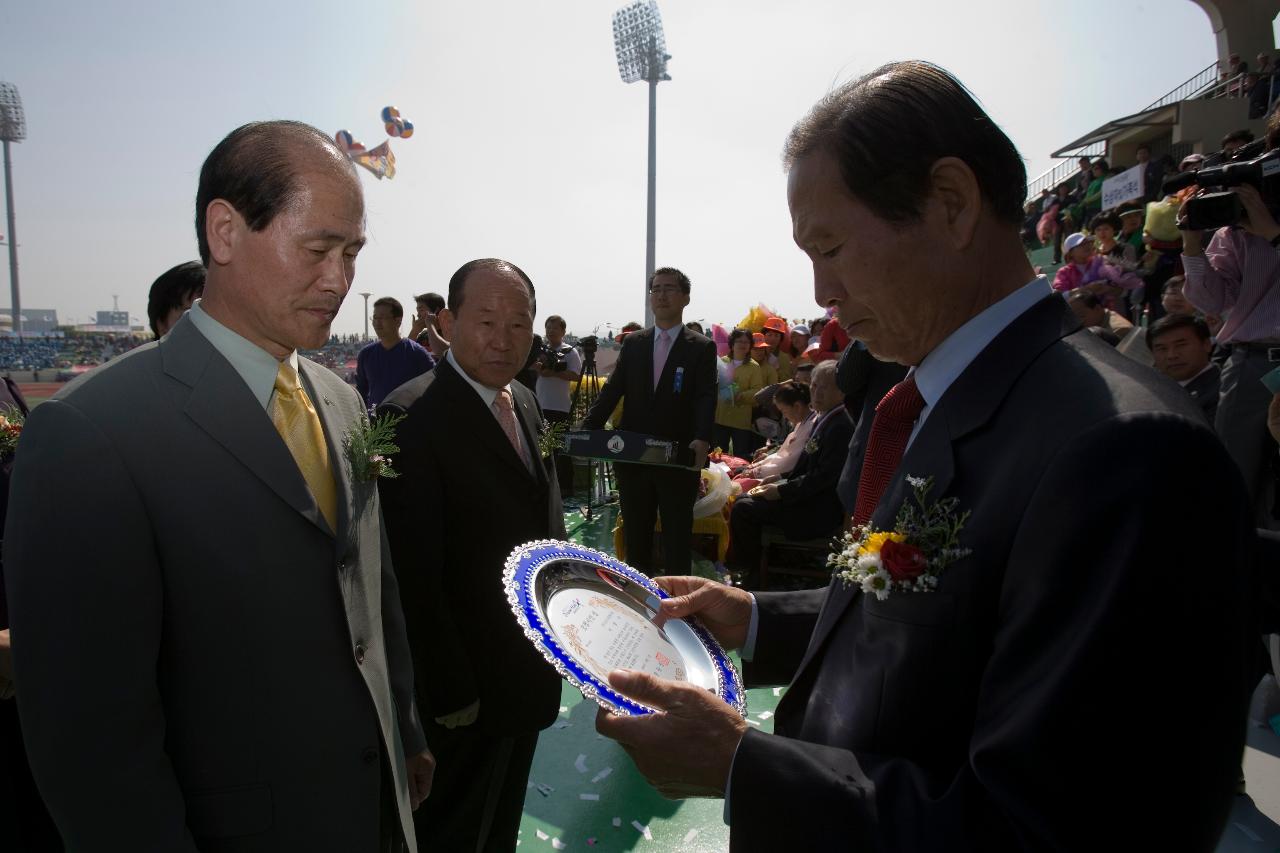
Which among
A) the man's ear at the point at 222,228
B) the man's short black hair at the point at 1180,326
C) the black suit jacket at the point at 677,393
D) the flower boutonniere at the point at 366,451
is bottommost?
the black suit jacket at the point at 677,393

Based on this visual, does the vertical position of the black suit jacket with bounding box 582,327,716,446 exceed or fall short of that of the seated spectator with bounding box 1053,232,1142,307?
it falls short

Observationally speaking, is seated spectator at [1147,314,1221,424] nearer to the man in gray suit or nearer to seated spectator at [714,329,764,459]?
the man in gray suit

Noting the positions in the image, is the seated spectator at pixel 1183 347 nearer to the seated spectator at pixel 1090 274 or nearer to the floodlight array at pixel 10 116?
the seated spectator at pixel 1090 274

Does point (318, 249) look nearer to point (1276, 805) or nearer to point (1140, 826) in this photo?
point (1140, 826)

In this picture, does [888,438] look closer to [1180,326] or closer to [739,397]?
[1180,326]

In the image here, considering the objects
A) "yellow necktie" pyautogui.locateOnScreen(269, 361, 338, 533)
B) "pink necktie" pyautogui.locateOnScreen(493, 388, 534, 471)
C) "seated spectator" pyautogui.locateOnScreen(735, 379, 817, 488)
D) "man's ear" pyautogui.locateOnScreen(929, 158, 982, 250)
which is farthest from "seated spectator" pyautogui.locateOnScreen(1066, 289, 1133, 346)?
"yellow necktie" pyautogui.locateOnScreen(269, 361, 338, 533)

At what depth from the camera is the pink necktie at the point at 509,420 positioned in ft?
8.82

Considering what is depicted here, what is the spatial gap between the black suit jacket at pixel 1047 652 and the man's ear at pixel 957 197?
19 cm

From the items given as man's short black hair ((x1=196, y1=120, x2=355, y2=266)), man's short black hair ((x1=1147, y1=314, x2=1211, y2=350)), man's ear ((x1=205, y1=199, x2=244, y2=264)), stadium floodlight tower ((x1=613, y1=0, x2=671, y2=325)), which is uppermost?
stadium floodlight tower ((x1=613, y1=0, x2=671, y2=325))

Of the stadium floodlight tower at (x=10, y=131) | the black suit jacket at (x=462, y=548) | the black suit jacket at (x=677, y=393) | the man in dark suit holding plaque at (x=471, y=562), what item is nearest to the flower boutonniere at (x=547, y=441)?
the man in dark suit holding plaque at (x=471, y=562)

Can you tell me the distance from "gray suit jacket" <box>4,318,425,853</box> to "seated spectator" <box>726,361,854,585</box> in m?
4.65

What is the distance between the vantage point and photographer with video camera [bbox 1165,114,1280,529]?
325 centimetres

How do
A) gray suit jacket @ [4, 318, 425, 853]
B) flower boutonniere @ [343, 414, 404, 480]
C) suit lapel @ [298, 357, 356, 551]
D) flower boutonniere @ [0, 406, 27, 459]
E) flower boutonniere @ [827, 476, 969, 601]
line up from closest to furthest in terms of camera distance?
1. flower boutonniere @ [827, 476, 969, 601]
2. gray suit jacket @ [4, 318, 425, 853]
3. suit lapel @ [298, 357, 356, 551]
4. flower boutonniere @ [343, 414, 404, 480]
5. flower boutonniere @ [0, 406, 27, 459]

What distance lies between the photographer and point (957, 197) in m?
1.22
